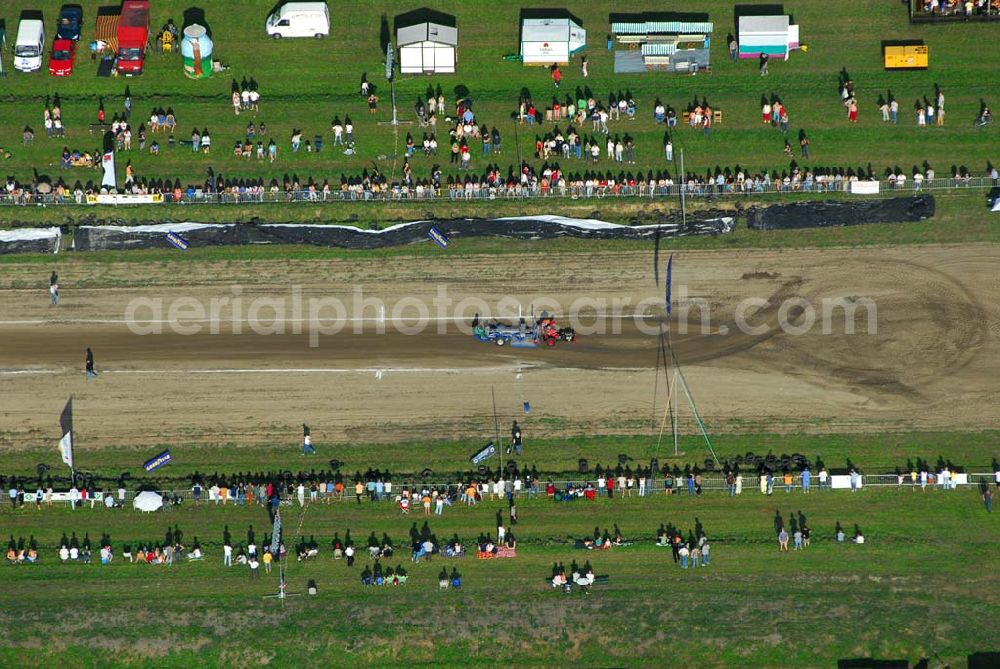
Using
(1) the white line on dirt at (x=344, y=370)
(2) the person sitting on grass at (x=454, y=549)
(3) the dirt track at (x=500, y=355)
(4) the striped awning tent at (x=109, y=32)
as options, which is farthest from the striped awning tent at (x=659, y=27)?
(2) the person sitting on grass at (x=454, y=549)

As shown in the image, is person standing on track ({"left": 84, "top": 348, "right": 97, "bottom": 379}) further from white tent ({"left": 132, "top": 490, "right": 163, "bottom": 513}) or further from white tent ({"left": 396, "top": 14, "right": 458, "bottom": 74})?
white tent ({"left": 396, "top": 14, "right": 458, "bottom": 74})

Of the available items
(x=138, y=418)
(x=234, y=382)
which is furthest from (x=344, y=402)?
(x=138, y=418)

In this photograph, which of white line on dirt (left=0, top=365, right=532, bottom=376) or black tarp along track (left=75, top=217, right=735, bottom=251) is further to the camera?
black tarp along track (left=75, top=217, right=735, bottom=251)

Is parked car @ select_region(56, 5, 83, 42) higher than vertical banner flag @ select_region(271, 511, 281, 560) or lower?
higher

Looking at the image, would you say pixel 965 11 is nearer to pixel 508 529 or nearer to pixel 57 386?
pixel 508 529

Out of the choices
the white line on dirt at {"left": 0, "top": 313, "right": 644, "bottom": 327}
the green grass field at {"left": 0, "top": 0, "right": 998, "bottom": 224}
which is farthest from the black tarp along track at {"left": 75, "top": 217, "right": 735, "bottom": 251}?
the white line on dirt at {"left": 0, "top": 313, "right": 644, "bottom": 327}

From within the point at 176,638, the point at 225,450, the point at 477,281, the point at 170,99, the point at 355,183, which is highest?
the point at 170,99

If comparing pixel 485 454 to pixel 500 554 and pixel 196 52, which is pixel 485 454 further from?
pixel 196 52
